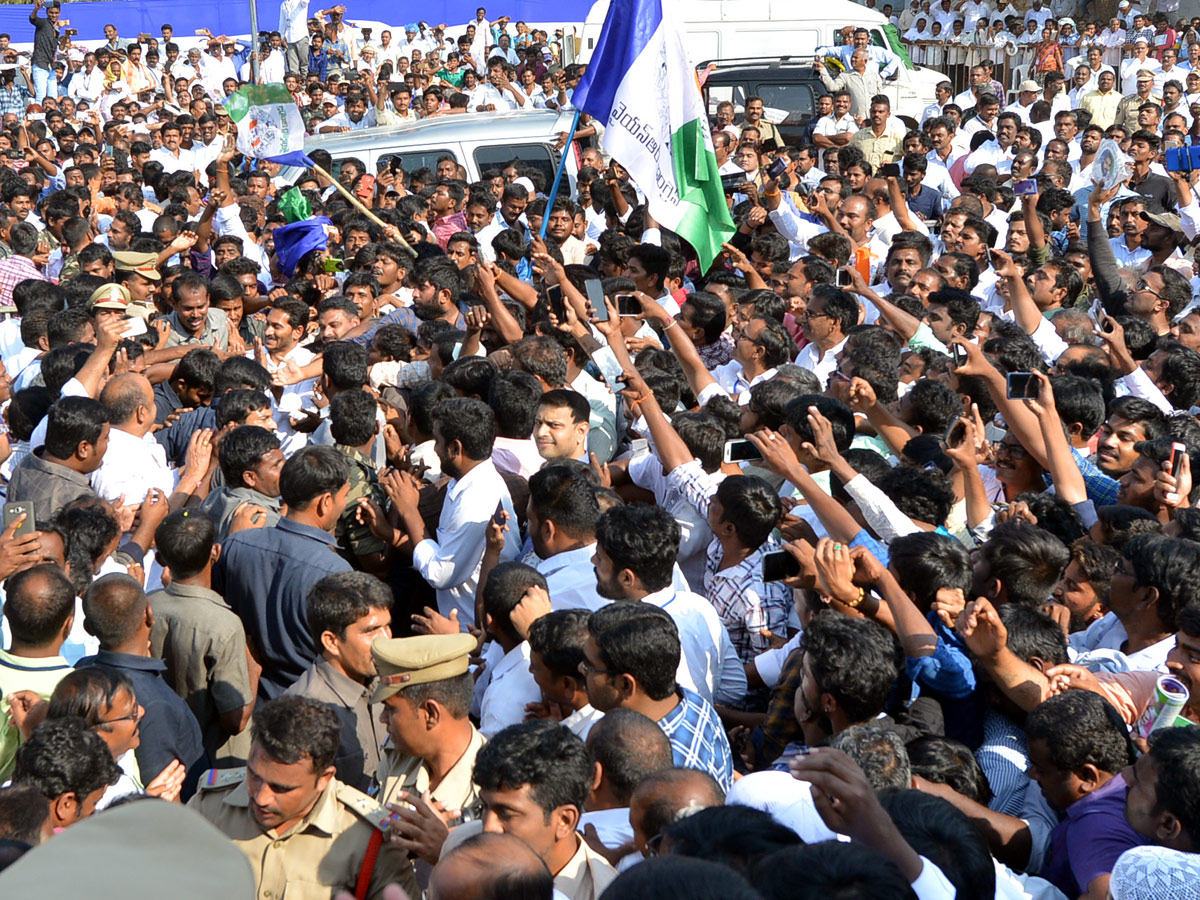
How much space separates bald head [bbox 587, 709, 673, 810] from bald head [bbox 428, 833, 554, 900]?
65 centimetres

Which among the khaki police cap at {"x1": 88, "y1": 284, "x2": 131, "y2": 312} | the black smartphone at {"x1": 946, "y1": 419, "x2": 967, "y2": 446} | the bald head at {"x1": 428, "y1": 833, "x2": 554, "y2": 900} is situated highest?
the bald head at {"x1": 428, "y1": 833, "x2": 554, "y2": 900}

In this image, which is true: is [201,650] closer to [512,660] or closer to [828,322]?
[512,660]

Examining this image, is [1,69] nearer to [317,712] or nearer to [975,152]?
[975,152]

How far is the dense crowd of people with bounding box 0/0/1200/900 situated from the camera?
297 cm

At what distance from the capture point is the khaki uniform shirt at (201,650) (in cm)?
440

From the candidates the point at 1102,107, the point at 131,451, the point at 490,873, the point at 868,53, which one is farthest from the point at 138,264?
the point at 1102,107

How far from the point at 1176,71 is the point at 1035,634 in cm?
1762

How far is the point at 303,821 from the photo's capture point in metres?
3.29

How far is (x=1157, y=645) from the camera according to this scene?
393 centimetres

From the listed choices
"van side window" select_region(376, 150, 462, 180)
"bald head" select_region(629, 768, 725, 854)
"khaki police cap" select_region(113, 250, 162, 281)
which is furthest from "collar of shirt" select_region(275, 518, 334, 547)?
"van side window" select_region(376, 150, 462, 180)

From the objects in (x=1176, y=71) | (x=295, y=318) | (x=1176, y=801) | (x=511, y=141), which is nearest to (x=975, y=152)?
(x=511, y=141)

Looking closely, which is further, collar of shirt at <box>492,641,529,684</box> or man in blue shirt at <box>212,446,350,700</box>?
man in blue shirt at <box>212,446,350,700</box>

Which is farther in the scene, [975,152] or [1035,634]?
[975,152]

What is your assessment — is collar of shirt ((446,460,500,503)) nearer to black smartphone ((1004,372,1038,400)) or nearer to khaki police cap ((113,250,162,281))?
black smartphone ((1004,372,1038,400))
